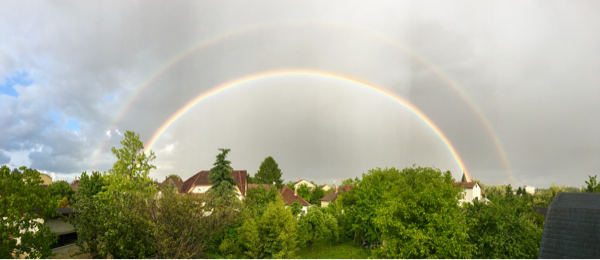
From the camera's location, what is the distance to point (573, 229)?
15.6 m

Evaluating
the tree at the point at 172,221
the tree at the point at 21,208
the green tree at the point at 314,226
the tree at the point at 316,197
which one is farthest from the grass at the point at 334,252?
the tree at the point at 316,197

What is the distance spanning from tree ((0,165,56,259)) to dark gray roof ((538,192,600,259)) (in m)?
28.5

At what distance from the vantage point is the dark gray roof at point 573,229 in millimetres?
14689

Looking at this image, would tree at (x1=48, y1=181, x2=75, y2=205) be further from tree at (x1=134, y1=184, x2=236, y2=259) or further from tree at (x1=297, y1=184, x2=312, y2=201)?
tree at (x1=297, y1=184, x2=312, y2=201)

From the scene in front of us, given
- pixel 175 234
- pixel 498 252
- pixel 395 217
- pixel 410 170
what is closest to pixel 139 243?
pixel 175 234

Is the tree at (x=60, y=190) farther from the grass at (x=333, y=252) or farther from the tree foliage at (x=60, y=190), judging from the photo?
the grass at (x=333, y=252)

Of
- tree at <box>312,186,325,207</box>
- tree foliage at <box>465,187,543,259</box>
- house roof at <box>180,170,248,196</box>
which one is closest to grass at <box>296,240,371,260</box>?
tree foliage at <box>465,187,543,259</box>

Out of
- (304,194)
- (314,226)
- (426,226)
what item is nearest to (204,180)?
(304,194)

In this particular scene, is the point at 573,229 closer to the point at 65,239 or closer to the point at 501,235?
the point at 501,235

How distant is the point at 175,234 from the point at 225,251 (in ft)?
33.2

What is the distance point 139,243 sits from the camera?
23.9 m

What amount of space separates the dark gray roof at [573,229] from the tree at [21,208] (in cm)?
2852

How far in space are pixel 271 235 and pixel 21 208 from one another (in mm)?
16752

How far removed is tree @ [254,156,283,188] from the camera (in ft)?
342
